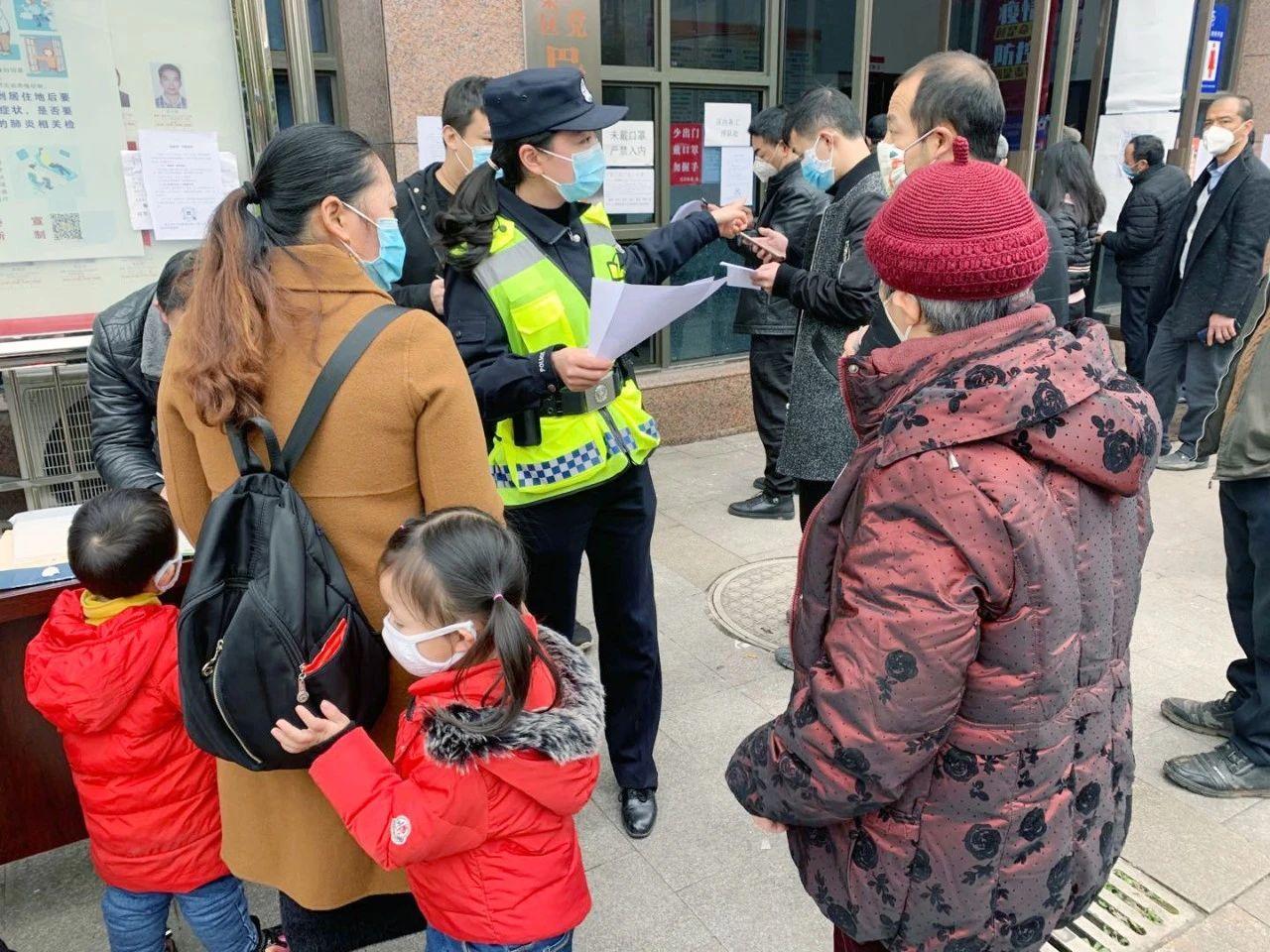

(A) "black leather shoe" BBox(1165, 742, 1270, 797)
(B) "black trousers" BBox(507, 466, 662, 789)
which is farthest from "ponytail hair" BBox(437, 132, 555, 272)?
(A) "black leather shoe" BBox(1165, 742, 1270, 797)

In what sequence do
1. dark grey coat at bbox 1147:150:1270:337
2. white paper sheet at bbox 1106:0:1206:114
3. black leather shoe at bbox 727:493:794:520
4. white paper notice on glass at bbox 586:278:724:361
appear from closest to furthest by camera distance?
1. white paper notice on glass at bbox 586:278:724:361
2. black leather shoe at bbox 727:493:794:520
3. dark grey coat at bbox 1147:150:1270:337
4. white paper sheet at bbox 1106:0:1206:114

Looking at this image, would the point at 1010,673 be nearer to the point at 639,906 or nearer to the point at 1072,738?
the point at 1072,738

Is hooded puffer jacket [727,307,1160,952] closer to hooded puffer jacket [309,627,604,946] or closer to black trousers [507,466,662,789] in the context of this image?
hooded puffer jacket [309,627,604,946]

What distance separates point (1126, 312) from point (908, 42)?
432 centimetres

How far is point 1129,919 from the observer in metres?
2.50

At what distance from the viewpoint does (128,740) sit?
2055 millimetres

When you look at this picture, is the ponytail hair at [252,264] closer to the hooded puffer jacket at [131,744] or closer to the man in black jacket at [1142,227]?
the hooded puffer jacket at [131,744]

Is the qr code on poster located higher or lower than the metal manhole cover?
higher

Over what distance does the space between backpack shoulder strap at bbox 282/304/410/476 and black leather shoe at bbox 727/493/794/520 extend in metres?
3.82

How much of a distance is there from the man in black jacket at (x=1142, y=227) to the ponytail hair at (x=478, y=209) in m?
5.55

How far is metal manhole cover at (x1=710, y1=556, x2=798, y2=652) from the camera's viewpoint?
400cm

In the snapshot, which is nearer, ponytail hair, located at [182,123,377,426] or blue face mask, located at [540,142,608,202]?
ponytail hair, located at [182,123,377,426]

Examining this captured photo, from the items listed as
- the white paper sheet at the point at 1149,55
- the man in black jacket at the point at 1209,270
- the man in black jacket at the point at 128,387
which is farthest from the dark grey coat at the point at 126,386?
the white paper sheet at the point at 1149,55

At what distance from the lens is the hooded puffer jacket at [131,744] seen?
6.53 ft
